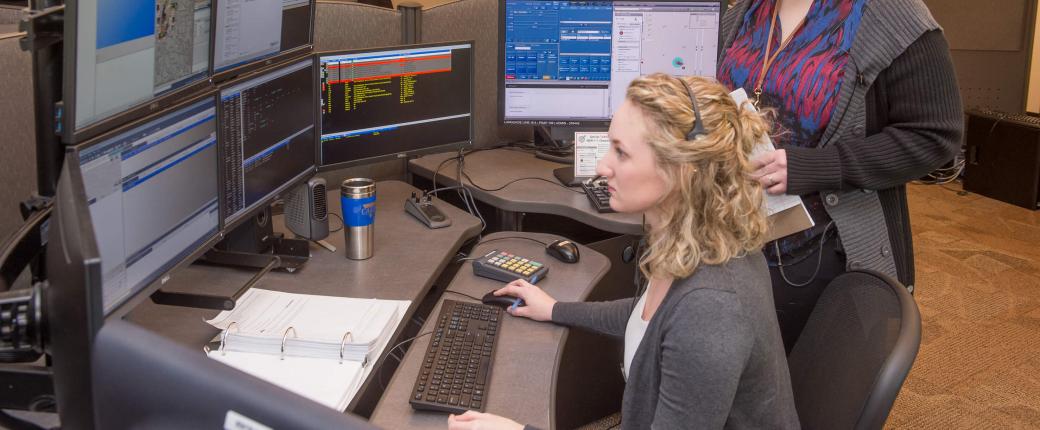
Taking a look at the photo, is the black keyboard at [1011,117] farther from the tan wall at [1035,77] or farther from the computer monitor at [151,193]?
the computer monitor at [151,193]

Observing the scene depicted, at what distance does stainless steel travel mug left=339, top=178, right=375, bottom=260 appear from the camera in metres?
1.86

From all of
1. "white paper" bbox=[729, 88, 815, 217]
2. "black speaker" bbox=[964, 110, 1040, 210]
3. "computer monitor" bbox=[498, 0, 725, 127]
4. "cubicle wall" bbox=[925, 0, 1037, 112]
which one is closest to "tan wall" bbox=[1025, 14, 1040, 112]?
"cubicle wall" bbox=[925, 0, 1037, 112]

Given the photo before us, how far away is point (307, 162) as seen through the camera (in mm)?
2041

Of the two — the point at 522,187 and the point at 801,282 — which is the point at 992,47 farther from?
the point at 801,282

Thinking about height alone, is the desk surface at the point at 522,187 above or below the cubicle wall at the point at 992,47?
below

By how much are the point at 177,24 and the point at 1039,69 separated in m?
4.90

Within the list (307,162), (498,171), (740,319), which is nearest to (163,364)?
(740,319)

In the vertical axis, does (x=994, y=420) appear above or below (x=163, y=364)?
below

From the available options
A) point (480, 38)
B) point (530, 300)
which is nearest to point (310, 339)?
point (530, 300)

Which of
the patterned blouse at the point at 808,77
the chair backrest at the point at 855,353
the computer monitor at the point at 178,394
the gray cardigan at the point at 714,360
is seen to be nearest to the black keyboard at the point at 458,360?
the gray cardigan at the point at 714,360

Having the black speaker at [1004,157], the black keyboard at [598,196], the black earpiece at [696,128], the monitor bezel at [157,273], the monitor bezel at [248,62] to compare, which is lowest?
the black speaker at [1004,157]

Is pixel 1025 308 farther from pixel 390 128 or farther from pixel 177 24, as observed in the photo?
pixel 177 24

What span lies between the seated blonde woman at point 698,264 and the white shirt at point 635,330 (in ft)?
0.23

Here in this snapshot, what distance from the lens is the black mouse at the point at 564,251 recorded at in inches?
79.4
